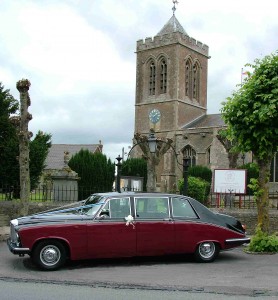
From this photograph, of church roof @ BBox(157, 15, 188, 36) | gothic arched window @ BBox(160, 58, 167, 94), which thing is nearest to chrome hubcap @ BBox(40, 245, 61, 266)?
gothic arched window @ BBox(160, 58, 167, 94)

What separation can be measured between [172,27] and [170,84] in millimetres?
7825

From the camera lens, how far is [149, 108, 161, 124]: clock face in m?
51.7

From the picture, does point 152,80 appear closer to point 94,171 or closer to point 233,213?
point 94,171

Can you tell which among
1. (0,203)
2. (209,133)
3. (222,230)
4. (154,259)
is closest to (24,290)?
(154,259)

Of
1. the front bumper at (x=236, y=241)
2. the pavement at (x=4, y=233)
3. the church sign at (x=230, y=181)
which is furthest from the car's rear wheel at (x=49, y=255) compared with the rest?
the church sign at (x=230, y=181)

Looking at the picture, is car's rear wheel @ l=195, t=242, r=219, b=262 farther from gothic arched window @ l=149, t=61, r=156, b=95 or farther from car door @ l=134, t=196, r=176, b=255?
gothic arched window @ l=149, t=61, r=156, b=95

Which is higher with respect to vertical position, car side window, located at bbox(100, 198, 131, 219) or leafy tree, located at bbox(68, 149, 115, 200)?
leafy tree, located at bbox(68, 149, 115, 200)

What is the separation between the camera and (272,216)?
13.8m

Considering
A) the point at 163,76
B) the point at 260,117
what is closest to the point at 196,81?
the point at 163,76

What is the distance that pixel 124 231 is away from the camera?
8703 mm

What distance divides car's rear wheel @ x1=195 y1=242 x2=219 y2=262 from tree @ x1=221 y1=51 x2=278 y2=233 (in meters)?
2.18

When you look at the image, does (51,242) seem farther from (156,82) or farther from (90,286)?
(156,82)

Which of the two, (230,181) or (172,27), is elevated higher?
(172,27)

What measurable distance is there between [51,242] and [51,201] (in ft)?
24.7
